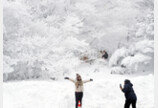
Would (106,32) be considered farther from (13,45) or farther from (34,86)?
(34,86)

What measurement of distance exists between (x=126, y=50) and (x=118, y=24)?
113 inches

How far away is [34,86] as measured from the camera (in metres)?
11.4

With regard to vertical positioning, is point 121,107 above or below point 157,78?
below

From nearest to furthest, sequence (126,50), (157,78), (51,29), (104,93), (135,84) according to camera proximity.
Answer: (157,78)
(104,93)
(135,84)
(51,29)
(126,50)

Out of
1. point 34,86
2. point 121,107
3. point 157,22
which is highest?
point 157,22

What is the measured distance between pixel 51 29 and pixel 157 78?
405 inches

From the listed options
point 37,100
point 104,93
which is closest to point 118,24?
point 104,93

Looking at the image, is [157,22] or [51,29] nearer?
[157,22]

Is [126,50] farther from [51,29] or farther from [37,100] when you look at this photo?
[37,100]

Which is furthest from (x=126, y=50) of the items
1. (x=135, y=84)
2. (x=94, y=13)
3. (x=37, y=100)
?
(x=37, y=100)

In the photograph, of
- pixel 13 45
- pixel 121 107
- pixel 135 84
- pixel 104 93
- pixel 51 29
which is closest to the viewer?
pixel 121 107

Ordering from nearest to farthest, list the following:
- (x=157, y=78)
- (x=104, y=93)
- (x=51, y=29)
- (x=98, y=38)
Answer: (x=157, y=78) < (x=104, y=93) < (x=51, y=29) < (x=98, y=38)

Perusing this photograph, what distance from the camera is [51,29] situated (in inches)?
640

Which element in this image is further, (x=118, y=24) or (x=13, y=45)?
(x=118, y=24)
